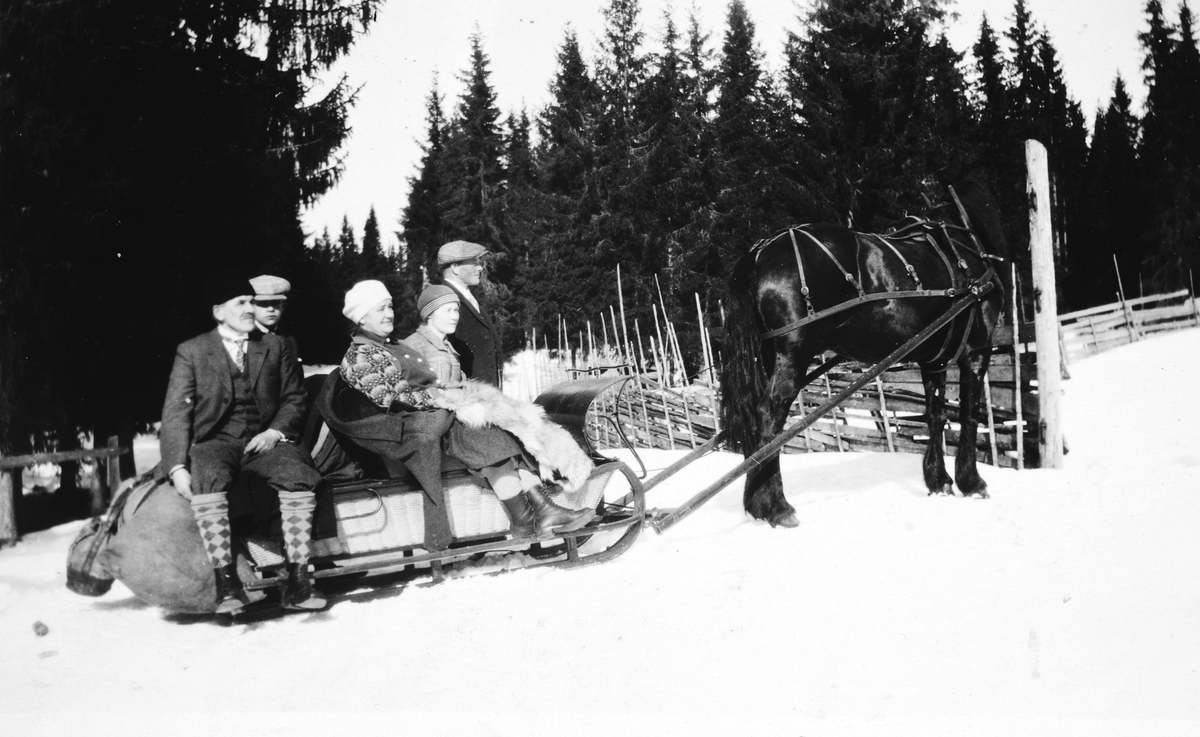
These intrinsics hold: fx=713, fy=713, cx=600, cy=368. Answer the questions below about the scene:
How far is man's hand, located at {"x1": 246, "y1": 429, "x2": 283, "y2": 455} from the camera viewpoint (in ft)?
10.5

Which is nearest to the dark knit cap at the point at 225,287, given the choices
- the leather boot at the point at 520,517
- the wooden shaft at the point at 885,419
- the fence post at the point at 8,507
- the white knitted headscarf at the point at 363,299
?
the white knitted headscarf at the point at 363,299

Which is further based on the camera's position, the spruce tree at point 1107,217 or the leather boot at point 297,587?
the spruce tree at point 1107,217

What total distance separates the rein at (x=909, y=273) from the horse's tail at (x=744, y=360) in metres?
0.10

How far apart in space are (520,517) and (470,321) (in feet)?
4.64

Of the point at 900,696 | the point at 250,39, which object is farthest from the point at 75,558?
the point at 250,39

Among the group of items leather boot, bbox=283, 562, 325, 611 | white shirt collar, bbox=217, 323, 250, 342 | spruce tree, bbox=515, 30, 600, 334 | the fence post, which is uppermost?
spruce tree, bbox=515, 30, 600, 334

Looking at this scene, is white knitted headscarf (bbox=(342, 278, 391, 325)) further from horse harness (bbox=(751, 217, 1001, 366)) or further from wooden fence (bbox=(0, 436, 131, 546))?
wooden fence (bbox=(0, 436, 131, 546))

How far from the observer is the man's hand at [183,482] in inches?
117

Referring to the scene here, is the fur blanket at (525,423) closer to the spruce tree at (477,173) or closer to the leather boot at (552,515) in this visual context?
the leather boot at (552,515)

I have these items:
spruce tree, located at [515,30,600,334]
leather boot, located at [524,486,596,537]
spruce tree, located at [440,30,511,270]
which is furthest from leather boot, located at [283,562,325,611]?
spruce tree, located at [440,30,511,270]

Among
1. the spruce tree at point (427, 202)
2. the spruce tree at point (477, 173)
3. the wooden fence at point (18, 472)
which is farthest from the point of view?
the spruce tree at point (427, 202)

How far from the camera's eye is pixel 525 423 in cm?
355

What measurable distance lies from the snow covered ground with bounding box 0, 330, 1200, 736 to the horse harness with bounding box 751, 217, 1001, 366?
120cm

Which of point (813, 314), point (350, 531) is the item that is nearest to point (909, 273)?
point (813, 314)
